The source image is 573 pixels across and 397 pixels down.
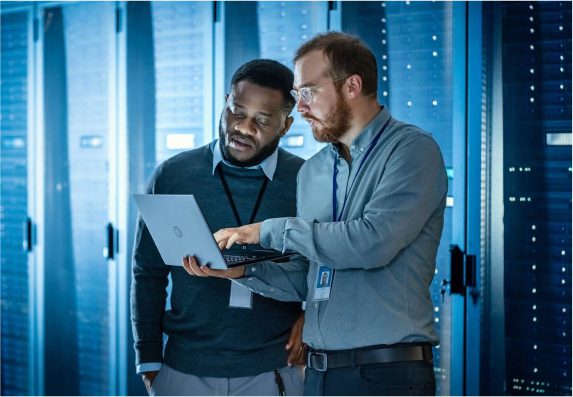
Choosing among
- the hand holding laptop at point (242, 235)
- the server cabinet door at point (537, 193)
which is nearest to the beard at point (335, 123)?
the hand holding laptop at point (242, 235)

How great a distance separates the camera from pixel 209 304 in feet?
6.63

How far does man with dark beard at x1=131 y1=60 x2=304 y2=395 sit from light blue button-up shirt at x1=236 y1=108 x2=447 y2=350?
351 mm

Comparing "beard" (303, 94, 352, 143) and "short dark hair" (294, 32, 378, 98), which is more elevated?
"short dark hair" (294, 32, 378, 98)

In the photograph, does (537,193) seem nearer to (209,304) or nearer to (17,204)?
(209,304)

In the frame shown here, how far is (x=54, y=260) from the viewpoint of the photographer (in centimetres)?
363

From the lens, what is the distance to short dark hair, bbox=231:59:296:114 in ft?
6.77

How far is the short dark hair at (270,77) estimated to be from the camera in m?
2.06

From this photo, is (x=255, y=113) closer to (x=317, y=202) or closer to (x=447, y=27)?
(x=317, y=202)

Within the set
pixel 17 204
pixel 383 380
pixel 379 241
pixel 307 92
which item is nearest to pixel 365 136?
pixel 307 92

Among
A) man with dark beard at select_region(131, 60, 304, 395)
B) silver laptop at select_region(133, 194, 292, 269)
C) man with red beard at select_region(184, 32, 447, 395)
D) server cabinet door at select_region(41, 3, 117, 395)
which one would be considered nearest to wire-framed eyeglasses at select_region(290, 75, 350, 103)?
man with red beard at select_region(184, 32, 447, 395)

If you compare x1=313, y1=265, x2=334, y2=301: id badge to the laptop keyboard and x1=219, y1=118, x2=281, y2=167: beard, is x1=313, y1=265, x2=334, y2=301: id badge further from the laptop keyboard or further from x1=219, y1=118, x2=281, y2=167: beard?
x1=219, y1=118, x2=281, y2=167: beard

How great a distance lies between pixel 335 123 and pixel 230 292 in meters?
0.62

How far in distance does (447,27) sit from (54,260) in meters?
2.31

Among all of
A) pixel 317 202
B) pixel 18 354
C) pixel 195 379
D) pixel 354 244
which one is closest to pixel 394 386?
pixel 354 244
